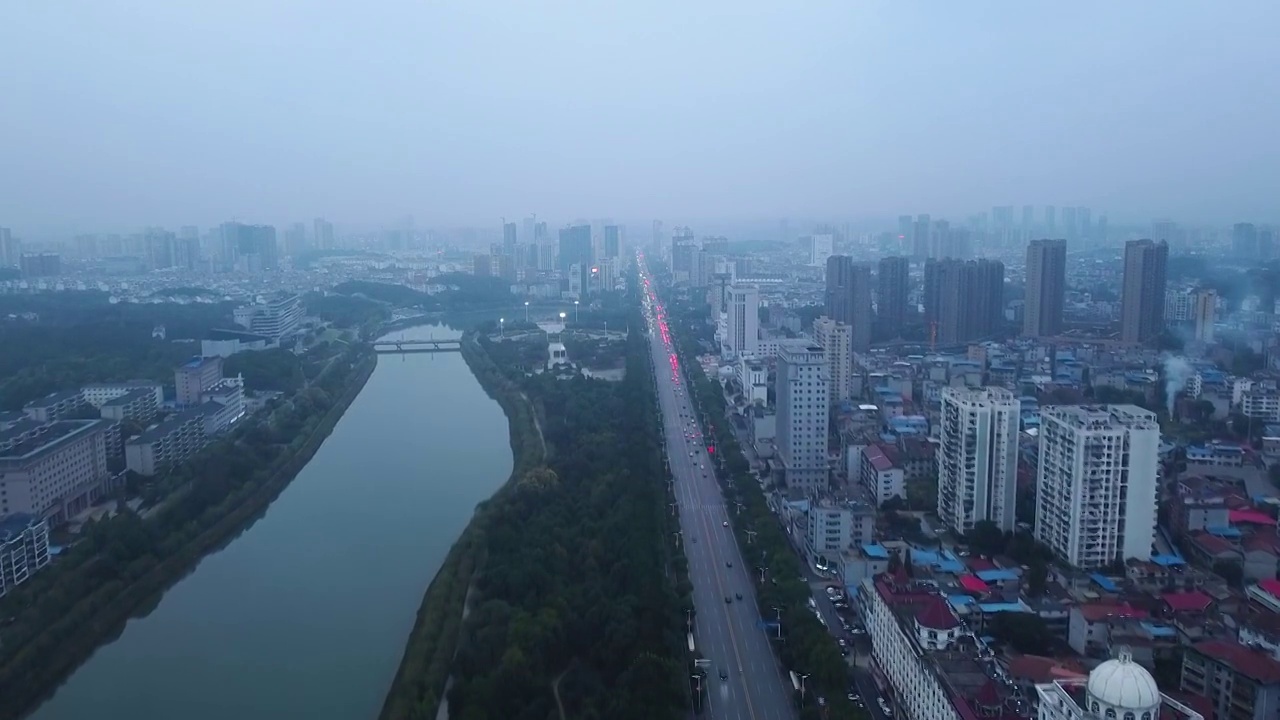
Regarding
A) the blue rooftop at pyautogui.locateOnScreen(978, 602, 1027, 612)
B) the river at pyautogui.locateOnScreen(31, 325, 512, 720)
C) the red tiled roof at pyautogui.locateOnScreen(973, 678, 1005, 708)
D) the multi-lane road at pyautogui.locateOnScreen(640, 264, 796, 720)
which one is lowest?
the river at pyautogui.locateOnScreen(31, 325, 512, 720)

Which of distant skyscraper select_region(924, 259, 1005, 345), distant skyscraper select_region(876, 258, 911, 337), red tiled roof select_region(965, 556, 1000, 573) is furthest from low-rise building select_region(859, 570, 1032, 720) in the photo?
distant skyscraper select_region(876, 258, 911, 337)

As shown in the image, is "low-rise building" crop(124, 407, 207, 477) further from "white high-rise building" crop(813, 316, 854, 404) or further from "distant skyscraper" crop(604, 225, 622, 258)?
"distant skyscraper" crop(604, 225, 622, 258)

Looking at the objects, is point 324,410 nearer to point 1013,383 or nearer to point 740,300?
point 740,300

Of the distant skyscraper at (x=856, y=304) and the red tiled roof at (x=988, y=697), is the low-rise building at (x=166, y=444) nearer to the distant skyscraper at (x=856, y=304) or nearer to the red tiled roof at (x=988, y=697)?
the red tiled roof at (x=988, y=697)

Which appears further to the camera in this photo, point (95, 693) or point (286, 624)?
point (286, 624)

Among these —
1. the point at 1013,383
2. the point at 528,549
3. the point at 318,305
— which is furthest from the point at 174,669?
the point at 318,305

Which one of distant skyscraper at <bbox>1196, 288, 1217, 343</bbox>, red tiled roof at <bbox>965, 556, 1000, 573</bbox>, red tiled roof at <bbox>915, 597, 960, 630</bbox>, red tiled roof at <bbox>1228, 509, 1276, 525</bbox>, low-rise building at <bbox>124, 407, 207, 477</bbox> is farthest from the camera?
distant skyscraper at <bbox>1196, 288, 1217, 343</bbox>

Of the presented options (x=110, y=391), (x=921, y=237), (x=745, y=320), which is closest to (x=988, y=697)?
(x=110, y=391)

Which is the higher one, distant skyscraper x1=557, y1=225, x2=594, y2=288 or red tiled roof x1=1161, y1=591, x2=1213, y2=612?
distant skyscraper x1=557, y1=225, x2=594, y2=288

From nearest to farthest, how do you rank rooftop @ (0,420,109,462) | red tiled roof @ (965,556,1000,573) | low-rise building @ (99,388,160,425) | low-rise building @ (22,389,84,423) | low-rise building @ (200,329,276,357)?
red tiled roof @ (965,556,1000,573)
rooftop @ (0,420,109,462)
low-rise building @ (22,389,84,423)
low-rise building @ (99,388,160,425)
low-rise building @ (200,329,276,357)
